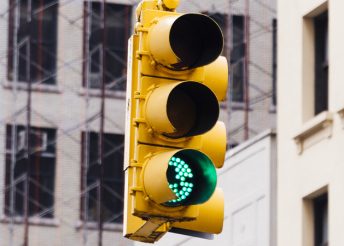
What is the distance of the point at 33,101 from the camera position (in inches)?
1756

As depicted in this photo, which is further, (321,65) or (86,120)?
(86,120)

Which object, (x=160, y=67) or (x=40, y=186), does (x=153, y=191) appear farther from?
(x=40, y=186)

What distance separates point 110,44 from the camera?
45375 mm

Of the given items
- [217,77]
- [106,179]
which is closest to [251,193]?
[106,179]

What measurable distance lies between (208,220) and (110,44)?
1467 inches

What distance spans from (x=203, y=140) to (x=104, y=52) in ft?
118

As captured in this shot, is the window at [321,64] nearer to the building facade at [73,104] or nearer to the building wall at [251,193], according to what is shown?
the building wall at [251,193]

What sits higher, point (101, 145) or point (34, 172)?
point (101, 145)

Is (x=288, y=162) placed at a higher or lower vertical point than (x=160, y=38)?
lower

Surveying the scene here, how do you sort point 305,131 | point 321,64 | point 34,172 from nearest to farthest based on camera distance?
point 305,131 → point 321,64 → point 34,172

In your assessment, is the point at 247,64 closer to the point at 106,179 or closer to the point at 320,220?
the point at 106,179

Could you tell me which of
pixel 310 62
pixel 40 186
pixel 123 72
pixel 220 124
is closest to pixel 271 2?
pixel 123 72

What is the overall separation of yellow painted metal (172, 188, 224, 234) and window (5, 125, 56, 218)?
3528 cm

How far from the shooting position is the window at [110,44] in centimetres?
4491
